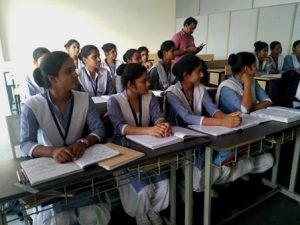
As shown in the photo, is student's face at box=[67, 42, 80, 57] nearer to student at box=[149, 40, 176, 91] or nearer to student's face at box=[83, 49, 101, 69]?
student's face at box=[83, 49, 101, 69]

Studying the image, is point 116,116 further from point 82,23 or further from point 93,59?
point 82,23

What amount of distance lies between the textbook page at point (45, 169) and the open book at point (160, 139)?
1.35 feet

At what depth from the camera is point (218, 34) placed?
6859 mm

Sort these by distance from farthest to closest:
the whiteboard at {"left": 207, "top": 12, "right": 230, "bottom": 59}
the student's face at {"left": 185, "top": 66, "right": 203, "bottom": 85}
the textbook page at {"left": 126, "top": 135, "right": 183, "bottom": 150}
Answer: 1. the whiteboard at {"left": 207, "top": 12, "right": 230, "bottom": 59}
2. the student's face at {"left": 185, "top": 66, "right": 203, "bottom": 85}
3. the textbook page at {"left": 126, "top": 135, "right": 183, "bottom": 150}

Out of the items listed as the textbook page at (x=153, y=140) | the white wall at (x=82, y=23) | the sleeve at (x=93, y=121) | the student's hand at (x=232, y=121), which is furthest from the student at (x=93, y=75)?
the white wall at (x=82, y=23)

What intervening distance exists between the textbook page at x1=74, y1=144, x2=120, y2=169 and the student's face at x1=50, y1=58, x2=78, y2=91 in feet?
1.31

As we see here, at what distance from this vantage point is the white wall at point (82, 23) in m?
5.44

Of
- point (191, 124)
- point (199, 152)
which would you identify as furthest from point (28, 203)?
point (191, 124)

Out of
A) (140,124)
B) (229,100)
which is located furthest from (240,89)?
(140,124)

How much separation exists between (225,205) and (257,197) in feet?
0.94

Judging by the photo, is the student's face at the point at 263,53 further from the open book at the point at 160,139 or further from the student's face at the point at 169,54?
the open book at the point at 160,139

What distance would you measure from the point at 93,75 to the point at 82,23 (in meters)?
3.54

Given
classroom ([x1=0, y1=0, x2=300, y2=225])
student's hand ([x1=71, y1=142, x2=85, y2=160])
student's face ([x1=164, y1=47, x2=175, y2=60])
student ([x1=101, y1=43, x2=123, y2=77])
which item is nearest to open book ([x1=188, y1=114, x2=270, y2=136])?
classroom ([x1=0, y1=0, x2=300, y2=225])

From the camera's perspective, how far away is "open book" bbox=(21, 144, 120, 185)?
1.04 meters
